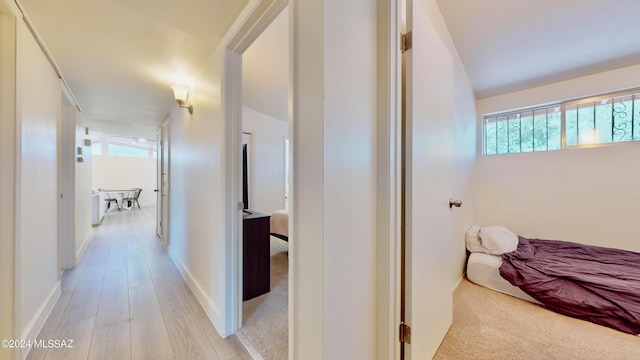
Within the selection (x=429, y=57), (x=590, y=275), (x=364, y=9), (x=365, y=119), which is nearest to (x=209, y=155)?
(x=365, y=119)

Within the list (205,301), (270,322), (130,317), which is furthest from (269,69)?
(130,317)

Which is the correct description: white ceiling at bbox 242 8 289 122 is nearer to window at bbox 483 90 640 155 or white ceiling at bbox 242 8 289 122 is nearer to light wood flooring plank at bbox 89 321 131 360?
light wood flooring plank at bbox 89 321 131 360

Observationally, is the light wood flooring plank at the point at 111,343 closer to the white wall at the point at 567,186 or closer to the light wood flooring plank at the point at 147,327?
the light wood flooring plank at the point at 147,327

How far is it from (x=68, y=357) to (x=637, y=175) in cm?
506

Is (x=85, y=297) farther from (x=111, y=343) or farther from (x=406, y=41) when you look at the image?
(x=406, y=41)

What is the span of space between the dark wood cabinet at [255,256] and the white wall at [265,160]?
224 centimetres

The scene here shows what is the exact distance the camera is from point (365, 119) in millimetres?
978

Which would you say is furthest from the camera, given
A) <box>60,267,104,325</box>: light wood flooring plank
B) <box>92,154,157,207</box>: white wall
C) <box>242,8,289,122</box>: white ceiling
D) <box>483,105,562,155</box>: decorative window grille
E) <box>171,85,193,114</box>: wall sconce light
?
<box>92,154,157,207</box>: white wall

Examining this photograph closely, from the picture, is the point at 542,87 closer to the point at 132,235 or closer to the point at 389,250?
the point at 389,250

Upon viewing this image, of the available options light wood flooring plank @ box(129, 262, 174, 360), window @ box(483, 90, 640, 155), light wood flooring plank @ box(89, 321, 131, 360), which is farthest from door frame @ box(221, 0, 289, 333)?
window @ box(483, 90, 640, 155)

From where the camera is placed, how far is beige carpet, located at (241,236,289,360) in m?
A: 1.41

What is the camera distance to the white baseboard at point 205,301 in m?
1.54

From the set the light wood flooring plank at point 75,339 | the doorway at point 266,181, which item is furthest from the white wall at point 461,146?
the light wood flooring plank at point 75,339

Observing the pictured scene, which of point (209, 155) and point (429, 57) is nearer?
point (429, 57)
